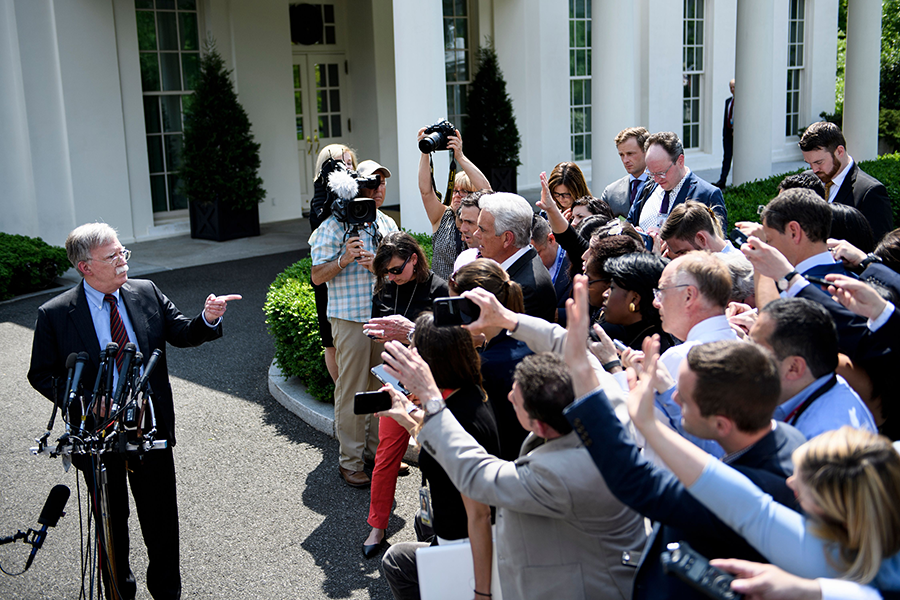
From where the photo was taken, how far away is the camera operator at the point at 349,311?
4965 mm

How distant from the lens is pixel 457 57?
15.9 meters

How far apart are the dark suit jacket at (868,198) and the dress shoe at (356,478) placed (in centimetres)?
382

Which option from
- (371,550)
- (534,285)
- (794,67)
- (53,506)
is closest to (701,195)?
(534,285)

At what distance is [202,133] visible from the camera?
12.9m

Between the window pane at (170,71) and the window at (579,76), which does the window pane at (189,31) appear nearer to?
the window pane at (170,71)

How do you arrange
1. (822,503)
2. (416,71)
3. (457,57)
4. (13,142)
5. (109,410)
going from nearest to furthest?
1. (822,503)
2. (109,410)
3. (416,71)
4. (13,142)
5. (457,57)

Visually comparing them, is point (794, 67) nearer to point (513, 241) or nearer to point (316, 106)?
point (316, 106)

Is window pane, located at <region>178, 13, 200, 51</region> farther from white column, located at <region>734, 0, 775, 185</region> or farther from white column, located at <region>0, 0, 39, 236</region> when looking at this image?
white column, located at <region>734, 0, 775, 185</region>

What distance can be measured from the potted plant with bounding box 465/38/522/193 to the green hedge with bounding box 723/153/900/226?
16.8ft

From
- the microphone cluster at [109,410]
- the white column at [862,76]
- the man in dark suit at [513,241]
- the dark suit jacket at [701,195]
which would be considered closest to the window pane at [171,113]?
the dark suit jacket at [701,195]

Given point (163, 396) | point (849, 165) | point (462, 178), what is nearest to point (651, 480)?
point (163, 396)

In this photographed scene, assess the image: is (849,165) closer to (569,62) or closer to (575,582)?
(575,582)

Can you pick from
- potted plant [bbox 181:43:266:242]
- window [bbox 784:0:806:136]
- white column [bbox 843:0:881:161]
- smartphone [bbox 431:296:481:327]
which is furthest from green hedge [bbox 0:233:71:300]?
window [bbox 784:0:806:136]

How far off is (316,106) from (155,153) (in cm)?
343
